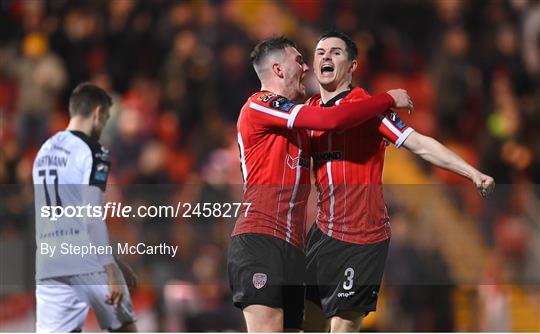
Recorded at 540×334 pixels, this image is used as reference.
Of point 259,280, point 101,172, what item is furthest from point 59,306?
point 259,280

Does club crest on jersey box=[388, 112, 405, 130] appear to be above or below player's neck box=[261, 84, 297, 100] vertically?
below

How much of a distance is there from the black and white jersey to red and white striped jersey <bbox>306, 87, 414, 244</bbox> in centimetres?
150

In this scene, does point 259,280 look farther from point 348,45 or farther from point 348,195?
point 348,45

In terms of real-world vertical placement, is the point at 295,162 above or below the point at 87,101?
below

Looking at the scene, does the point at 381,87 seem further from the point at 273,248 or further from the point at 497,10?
the point at 273,248

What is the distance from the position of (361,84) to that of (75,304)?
21.5 feet

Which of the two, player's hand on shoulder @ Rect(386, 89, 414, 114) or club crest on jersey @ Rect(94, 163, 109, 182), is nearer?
player's hand on shoulder @ Rect(386, 89, 414, 114)

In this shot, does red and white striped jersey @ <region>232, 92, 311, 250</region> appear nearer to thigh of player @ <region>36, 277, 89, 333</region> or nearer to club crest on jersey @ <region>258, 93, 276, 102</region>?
club crest on jersey @ <region>258, 93, 276, 102</region>

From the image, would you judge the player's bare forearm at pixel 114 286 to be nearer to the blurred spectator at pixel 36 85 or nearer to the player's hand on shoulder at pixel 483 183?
the player's hand on shoulder at pixel 483 183

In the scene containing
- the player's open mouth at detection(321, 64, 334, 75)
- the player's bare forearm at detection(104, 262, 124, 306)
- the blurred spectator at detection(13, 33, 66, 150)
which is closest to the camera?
the player's open mouth at detection(321, 64, 334, 75)

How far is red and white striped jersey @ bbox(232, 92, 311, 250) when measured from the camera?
266 inches

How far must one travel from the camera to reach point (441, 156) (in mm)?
6664

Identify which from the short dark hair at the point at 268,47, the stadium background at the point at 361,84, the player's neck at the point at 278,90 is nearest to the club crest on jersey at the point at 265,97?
the player's neck at the point at 278,90

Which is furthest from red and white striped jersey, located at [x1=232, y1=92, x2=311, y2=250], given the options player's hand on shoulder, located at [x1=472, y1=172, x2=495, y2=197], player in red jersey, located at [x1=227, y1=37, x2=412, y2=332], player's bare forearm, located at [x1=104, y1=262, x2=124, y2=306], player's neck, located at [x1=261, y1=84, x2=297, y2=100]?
player's bare forearm, located at [x1=104, y1=262, x2=124, y2=306]
